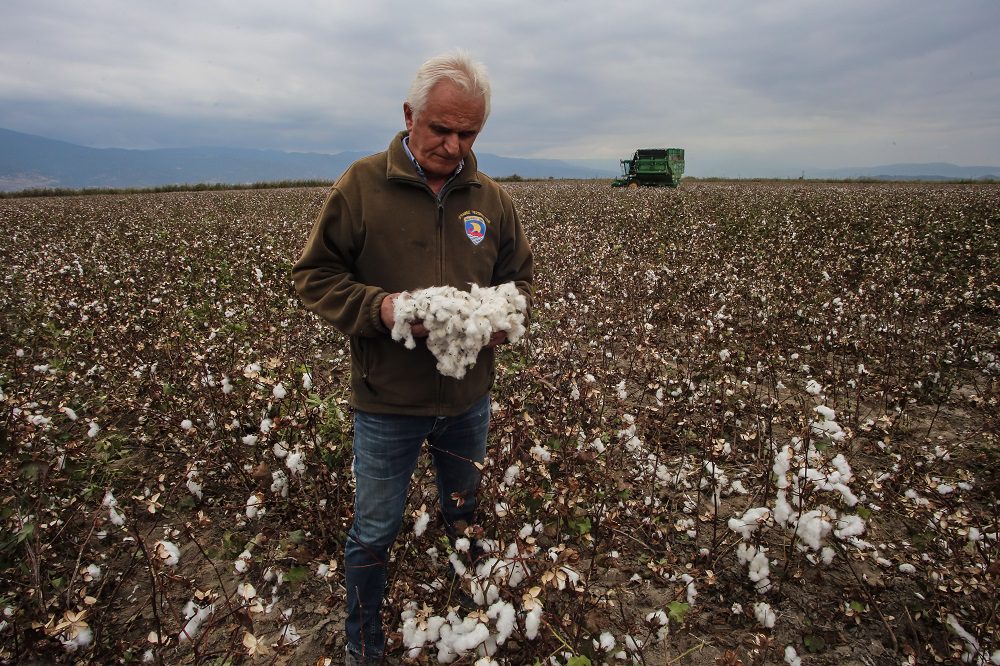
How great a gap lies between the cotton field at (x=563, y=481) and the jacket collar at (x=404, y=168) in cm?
79

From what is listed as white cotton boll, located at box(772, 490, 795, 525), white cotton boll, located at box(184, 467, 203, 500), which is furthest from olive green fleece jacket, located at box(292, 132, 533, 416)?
white cotton boll, located at box(184, 467, 203, 500)

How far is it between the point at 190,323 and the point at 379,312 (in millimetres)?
6147

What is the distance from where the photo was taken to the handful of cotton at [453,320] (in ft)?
5.68

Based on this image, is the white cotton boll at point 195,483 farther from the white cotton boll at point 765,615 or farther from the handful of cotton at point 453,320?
the white cotton boll at point 765,615

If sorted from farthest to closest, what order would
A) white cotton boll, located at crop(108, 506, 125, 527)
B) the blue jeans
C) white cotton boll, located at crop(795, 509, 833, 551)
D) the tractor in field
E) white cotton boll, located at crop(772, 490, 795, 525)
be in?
the tractor in field, white cotton boll, located at crop(108, 506, 125, 527), white cotton boll, located at crop(772, 490, 795, 525), white cotton boll, located at crop(795, 509, 833, 551), the blue jeans

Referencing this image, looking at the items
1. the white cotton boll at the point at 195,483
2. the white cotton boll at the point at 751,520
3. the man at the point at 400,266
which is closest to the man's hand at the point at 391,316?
the man at the point at 400,266

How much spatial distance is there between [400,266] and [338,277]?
0.25 meters

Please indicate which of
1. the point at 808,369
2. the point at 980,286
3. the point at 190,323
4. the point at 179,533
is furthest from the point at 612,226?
the point at 179,533

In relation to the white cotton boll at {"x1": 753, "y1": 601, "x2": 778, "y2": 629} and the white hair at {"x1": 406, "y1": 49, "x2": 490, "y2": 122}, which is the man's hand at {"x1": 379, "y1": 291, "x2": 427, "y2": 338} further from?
the white cotton boll at {"x1": 753, "y1": 601, "x2": 778, "y2": 629}

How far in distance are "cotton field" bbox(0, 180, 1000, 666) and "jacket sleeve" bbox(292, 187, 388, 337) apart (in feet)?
1.37

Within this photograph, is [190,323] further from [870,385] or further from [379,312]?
[870,385]

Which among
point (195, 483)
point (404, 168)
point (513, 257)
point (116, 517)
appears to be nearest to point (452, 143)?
point (404, 168)

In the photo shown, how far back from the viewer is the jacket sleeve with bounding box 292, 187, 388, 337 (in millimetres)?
1824

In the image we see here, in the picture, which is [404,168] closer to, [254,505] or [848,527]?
[254,505]
